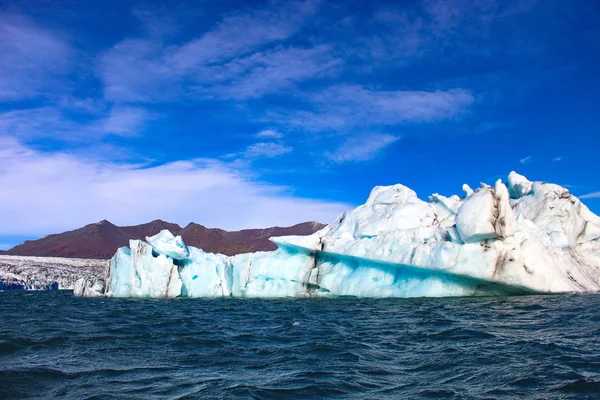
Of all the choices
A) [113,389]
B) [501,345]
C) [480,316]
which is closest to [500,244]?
[480,316]

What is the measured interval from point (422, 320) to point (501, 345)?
3.86 meters

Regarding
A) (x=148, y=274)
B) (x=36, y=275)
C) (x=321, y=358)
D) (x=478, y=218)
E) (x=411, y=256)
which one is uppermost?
(x=478, y=218)

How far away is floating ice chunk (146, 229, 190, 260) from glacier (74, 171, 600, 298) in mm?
62

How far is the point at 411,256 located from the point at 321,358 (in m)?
12.8

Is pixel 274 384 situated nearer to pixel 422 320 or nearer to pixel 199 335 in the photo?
pixel 199 335

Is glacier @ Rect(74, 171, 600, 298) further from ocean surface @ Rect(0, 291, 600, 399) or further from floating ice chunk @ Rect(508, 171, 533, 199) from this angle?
ocean surface @ Rect(0, 291, 600, 399)

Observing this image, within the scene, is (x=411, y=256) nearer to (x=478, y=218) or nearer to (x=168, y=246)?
(x=478, y=218)

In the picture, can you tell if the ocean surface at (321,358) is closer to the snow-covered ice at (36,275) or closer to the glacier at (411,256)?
the glacier at (411,256)

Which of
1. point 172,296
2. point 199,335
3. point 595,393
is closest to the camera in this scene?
point 595,393

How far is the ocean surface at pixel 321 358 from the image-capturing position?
19.6 ft

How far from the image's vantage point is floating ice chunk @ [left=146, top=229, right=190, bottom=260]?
28.2m

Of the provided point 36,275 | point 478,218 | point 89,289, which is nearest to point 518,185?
point 478,218

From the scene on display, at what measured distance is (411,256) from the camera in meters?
20.0

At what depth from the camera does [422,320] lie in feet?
39.7
